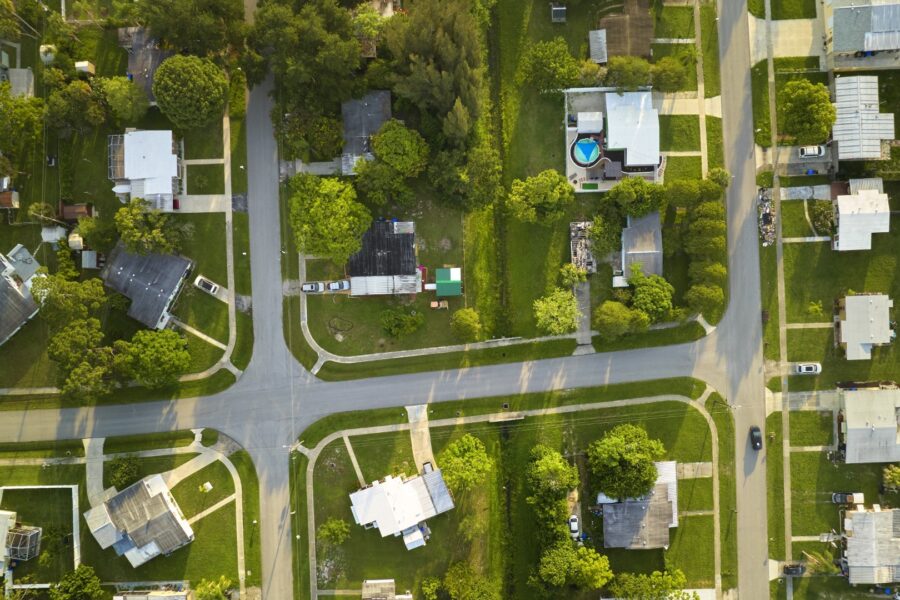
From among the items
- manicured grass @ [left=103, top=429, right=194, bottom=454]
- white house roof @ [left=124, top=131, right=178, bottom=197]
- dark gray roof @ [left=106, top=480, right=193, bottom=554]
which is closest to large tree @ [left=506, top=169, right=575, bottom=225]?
white house roof @ [left=124, top=131, right=178, bottom=197]

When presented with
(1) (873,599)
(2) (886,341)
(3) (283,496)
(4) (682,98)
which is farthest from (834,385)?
(3) (283,496)

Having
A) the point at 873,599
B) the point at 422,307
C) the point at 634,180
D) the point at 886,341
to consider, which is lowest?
the point at 873,599

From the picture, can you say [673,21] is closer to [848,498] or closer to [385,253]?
[385,253]

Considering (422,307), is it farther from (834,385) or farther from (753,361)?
(834,385)

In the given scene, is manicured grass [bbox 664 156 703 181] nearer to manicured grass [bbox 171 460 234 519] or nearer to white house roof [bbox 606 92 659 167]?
white house roof [bbox 606 92 659 167]

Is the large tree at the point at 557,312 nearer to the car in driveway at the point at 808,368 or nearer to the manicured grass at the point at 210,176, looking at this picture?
the car in driveway at the point at 808,368

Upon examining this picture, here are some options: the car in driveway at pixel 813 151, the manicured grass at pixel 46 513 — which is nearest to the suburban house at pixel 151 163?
the manicured grass at pixel 46 513
